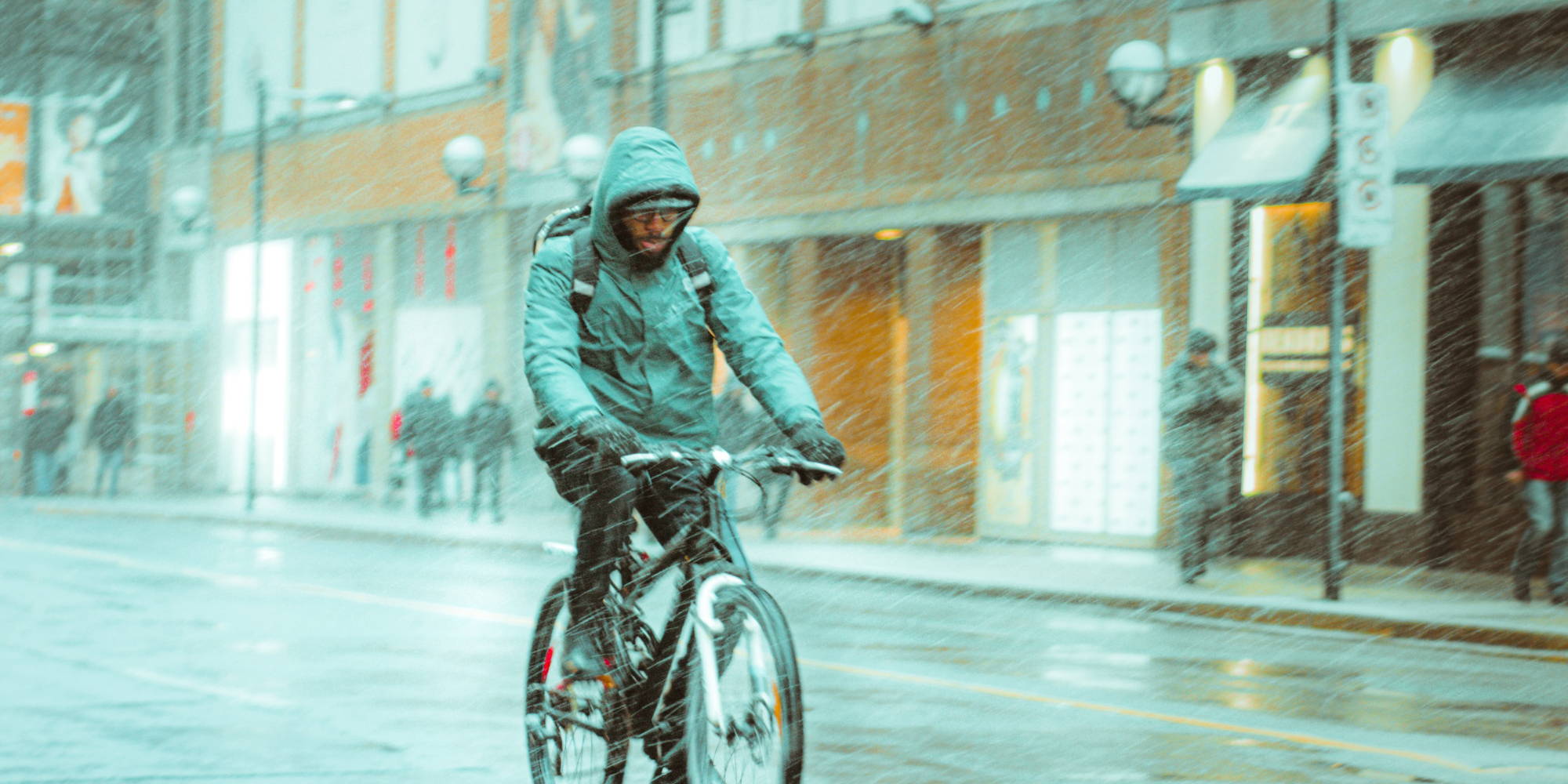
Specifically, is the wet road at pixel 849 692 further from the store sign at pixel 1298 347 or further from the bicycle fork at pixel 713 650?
the store sign at pixel 1298 347

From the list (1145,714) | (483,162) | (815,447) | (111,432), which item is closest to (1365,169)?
(1145,714)

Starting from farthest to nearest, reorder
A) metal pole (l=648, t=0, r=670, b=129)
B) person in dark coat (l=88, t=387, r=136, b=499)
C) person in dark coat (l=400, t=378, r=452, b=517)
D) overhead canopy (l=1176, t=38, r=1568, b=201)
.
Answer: person in dark coat (l=88, t=387, r=136, b=499), person in dark coat (l=400, t=378, r=452, b=517), metal pole (l=648, t=0, r=670, b=129), overhead canopy (l=1176, t=38, r=1568, b=201)

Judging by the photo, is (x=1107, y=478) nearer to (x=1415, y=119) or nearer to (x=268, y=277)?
(x=1415, y=119)

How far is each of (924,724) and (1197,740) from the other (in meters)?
1.08

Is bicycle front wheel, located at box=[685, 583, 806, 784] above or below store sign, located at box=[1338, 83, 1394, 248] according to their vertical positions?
below

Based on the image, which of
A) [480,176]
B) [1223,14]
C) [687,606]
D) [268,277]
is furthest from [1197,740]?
[268,277]

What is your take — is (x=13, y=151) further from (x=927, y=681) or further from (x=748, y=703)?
(x=748, y=703)

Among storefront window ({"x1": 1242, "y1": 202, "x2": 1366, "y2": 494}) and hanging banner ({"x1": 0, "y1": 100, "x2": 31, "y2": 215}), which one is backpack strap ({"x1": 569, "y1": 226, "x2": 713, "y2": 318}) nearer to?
storefront window ({"x1": 1242, "y1": 202, "x2": 1366, "y2": 494})

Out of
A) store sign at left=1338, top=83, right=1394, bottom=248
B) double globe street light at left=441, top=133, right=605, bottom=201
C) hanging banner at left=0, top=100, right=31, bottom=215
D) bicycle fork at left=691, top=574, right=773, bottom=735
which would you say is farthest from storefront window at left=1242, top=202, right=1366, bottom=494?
hanging banner at left=0, top=100, right=31, bottom=215

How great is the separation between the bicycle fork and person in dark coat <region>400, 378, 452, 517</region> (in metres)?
20.5

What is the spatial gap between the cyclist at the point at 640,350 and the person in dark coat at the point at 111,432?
27.2 m

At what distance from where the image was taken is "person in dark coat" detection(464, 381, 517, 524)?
23.8 m

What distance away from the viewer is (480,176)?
27922mm

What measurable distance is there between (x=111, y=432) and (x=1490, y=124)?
22.5 metres
